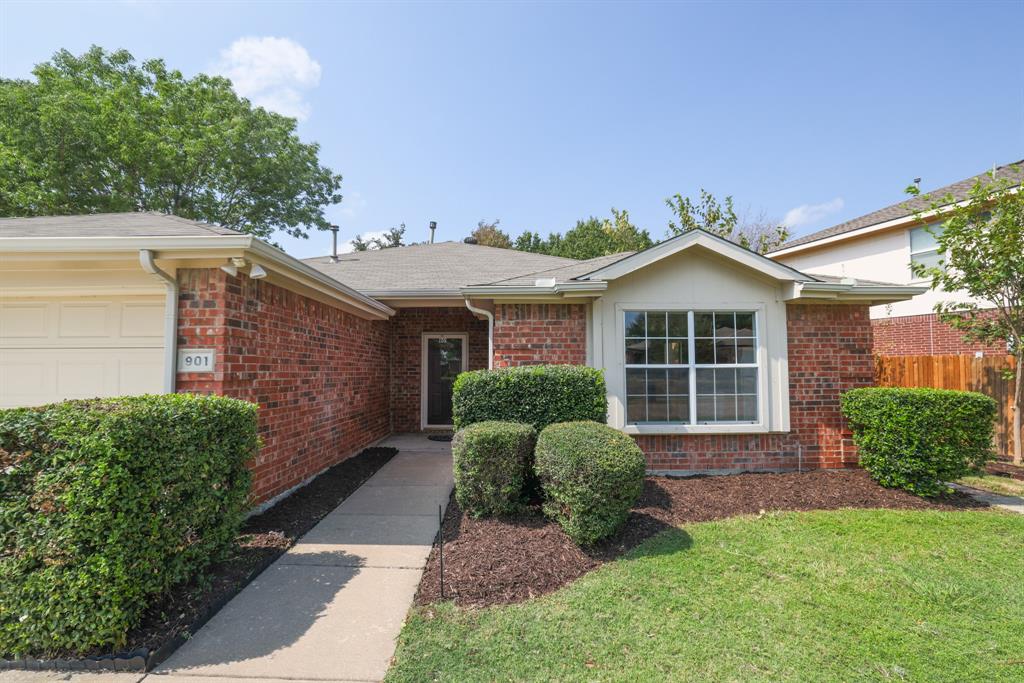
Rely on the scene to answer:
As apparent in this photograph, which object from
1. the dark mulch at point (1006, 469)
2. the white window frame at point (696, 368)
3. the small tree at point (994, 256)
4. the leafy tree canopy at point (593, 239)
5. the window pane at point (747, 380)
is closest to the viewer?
the white window frame at point (696, 368)

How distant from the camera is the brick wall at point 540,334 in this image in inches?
252

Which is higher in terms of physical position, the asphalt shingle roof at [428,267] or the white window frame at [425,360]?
the asphalt shingle roof at [428,267]

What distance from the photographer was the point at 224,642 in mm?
2887

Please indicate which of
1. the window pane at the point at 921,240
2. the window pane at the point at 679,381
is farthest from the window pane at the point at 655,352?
the window pane at the point at 921,240

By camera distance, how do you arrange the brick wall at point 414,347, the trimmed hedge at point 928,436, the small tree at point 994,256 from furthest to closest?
the brick wall at point 414,347 → the small tree at point 994,256 → the trimmed hedge at point 928,436

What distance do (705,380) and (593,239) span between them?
23.4 m

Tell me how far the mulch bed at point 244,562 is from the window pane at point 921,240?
15.2 metres

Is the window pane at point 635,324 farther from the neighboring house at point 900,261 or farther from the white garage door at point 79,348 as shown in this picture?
the neighboring house at point 900,261

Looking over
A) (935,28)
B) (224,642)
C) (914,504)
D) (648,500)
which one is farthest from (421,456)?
(935,28)

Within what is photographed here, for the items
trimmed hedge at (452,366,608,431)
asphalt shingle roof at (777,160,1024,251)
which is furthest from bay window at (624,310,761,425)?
asphalt shingle roof at (777,160,1024,251)

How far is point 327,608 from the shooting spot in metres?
3.28

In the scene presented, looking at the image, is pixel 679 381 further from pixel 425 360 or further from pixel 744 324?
pixel 425 360

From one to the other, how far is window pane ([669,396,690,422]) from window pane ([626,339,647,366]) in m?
0.68

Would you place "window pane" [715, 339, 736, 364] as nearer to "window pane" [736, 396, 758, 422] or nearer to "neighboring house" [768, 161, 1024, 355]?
"window pane" [736, 396, 758, 422]
